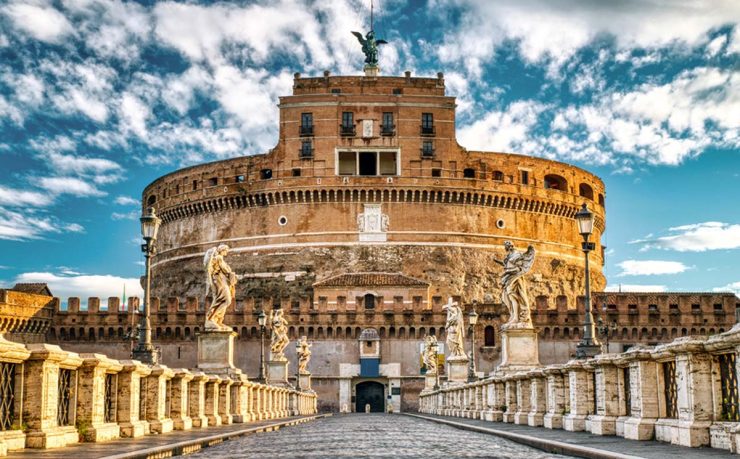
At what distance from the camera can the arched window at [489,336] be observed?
60.0 m

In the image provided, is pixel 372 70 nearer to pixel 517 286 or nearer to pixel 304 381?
pixel 304 381

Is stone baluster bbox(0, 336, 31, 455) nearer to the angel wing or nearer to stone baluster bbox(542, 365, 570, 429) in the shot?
stone baluster bbox(542, 365, 570, 429)

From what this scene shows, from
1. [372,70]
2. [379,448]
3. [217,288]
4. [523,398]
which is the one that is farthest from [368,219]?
[379,448]

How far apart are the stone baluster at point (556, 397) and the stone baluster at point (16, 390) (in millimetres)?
7524

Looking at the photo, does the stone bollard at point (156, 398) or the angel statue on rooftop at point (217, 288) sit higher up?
the angel statue on rooftop at point (217, 288)

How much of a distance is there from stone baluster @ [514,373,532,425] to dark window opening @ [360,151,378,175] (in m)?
56.0

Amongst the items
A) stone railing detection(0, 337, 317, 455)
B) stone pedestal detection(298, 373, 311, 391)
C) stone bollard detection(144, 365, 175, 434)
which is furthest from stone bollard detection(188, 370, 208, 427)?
stone pedestal detection(298, 373, 311, 391)

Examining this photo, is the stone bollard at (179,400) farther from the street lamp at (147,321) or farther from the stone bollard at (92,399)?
the stone bollard at (92,399)

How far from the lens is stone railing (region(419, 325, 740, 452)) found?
27.9ft

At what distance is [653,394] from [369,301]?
180 ft

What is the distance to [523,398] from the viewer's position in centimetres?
1666

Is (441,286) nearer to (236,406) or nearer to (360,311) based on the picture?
(360,311)

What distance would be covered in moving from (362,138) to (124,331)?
22.9 m

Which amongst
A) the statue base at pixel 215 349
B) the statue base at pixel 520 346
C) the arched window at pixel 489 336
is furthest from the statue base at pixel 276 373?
the arched window at pixel 489 336
